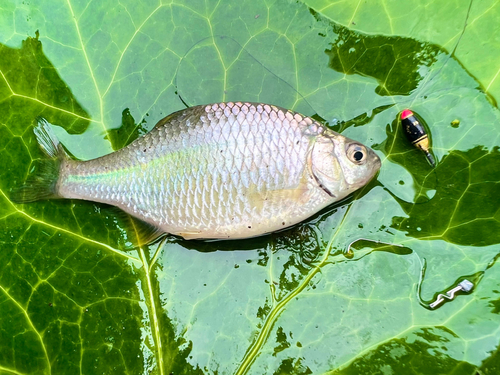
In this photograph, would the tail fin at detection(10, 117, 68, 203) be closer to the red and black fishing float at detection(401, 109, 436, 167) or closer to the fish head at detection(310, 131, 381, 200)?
the fish head at detection(310, 131, 381, 200)

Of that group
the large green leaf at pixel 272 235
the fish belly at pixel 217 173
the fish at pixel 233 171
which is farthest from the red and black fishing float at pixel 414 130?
the fish belly at pixel 217 173

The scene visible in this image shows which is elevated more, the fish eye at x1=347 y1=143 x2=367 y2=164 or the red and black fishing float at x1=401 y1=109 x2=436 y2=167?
the red and black fishing float at x1=401 y1=109 x2=436 y2=167

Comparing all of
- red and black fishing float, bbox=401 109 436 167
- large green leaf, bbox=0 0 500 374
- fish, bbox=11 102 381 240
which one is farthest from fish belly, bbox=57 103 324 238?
red and black fishing float, bbox=401 109 436 167

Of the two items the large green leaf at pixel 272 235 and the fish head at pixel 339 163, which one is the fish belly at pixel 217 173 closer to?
the fish head at pixel 339 163

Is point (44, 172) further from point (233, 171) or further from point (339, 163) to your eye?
point (339, 163)

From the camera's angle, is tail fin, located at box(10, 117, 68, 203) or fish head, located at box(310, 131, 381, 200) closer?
fish head, located at box(310, 131, 381, 200)

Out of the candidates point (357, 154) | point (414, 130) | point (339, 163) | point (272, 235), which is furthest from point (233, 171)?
point (414, 130)

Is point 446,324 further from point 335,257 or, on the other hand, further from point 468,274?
point 335,257
